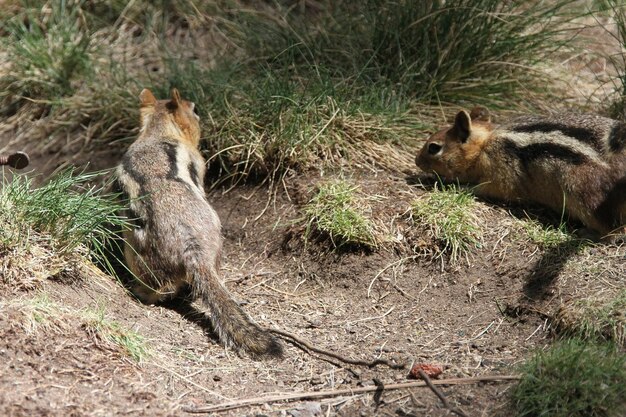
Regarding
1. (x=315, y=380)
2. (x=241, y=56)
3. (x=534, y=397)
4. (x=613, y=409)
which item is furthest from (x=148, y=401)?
(x=241, y=56)

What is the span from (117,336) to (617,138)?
3.73m

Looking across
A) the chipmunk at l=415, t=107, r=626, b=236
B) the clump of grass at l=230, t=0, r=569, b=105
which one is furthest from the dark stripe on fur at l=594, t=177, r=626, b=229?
the clump of grass at l=230, t=0, r=569, b=105

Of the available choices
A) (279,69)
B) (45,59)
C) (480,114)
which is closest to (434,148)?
(480,114)

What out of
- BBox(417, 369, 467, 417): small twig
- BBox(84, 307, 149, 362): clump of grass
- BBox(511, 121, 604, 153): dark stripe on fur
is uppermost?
BBox(511, 121, 604, 153): dark stripe on fur

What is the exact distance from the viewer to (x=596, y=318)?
5.17 m

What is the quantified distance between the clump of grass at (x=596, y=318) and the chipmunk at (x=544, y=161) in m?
0.98

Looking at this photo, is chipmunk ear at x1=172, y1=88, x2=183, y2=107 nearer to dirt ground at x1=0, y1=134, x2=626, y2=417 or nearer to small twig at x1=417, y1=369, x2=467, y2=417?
dirt ground at x1=0, y1=134, x2=626, y2=417

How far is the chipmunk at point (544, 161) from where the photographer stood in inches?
243

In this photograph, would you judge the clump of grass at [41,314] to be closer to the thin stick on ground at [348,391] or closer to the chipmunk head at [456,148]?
the thin stick on ground at [348,391]

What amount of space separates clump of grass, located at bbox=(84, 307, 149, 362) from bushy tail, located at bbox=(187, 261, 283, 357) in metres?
0.58

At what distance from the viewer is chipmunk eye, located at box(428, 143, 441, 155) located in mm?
7105

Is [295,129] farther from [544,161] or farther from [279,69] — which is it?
[544,161]

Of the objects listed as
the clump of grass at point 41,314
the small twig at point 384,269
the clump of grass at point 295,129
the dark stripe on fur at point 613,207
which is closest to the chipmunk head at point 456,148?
the clump of grass at point 295,129

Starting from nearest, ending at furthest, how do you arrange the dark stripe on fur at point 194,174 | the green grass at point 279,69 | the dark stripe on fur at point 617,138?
the dark stripe on fur at point 617,138 < the dark stripe on fur at point 194,174 < the green grass at point 279,69
